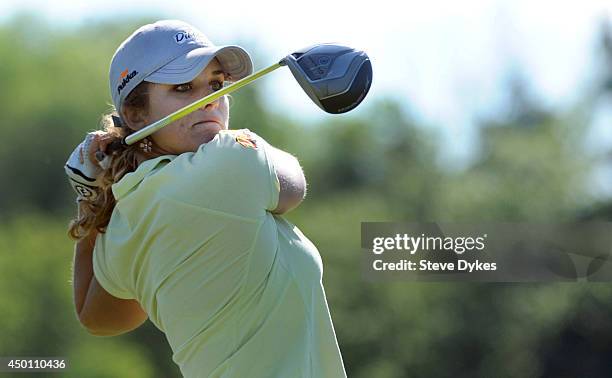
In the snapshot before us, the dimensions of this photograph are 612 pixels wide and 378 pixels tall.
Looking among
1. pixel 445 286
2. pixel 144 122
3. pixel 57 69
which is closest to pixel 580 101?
pixel 445 286

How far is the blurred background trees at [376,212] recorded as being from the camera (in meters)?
3.54

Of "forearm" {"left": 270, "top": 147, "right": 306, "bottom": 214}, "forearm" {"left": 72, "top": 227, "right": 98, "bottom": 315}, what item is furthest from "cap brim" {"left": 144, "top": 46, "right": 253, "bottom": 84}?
"forearm" {"left": 72, "top": 227, "right": 98, "bottom": 315}

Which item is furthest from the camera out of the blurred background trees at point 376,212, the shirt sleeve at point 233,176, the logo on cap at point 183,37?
the blurred background trees at point 376,212

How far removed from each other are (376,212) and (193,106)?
9.44 ft

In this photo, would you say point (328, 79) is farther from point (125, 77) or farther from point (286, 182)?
point (125, 77)

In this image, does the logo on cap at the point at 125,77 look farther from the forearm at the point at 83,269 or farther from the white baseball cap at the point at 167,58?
the forearm at the point at 83,269

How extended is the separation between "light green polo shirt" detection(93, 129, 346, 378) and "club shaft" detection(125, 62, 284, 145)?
0.03 metres

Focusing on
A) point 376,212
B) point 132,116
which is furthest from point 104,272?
point 376,212

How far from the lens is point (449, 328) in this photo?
3828 mm

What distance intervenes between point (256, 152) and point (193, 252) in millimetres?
117

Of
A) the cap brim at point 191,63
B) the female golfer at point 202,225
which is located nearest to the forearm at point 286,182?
the female golfer at point 202,225

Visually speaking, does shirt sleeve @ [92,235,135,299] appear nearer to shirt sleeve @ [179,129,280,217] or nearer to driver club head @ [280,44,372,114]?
shirt sleeve @ [179,129,280,217]

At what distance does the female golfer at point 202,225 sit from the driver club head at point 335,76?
8 cm

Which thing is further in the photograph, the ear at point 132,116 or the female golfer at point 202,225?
the ear at point 132,116
